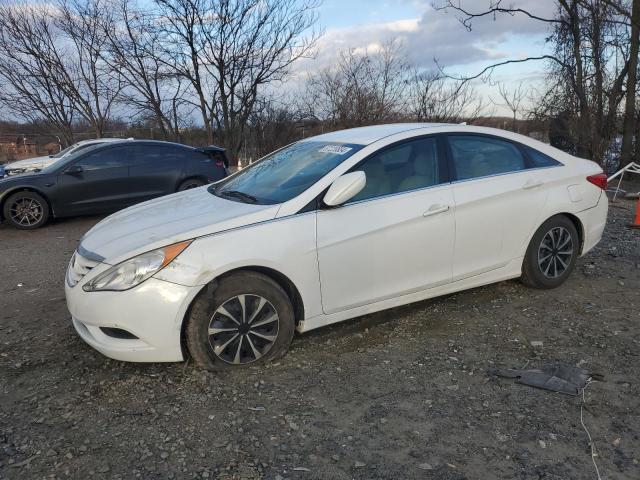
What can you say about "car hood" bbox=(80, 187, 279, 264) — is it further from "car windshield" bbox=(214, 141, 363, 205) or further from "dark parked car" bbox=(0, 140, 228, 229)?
"dark parked car" bbox=(0, 140, 228, 229)

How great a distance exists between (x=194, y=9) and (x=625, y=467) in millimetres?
16582

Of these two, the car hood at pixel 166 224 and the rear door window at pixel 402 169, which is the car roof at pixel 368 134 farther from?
the car hood at pixel 166 224

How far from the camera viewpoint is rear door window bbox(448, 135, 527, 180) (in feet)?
13.6

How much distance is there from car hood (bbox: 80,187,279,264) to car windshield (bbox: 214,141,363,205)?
0.19 metres

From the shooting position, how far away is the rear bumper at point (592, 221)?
4711 mm

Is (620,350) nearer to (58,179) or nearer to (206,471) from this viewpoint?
(206,471)

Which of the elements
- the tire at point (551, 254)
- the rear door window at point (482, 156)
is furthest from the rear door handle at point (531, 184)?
the tire at point (551, 254)

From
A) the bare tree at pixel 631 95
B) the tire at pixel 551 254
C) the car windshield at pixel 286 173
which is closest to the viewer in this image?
the car windshield at pixel 286 173

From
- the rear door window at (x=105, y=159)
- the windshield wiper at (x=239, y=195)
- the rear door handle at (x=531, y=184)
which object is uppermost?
the rear door window at (x=105, y=159)

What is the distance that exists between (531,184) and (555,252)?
73 centimetres

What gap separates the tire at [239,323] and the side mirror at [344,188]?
685 mm

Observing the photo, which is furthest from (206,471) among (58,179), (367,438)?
(58,179)

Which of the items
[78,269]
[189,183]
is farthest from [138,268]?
[189,183]

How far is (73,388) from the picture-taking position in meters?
3.22
